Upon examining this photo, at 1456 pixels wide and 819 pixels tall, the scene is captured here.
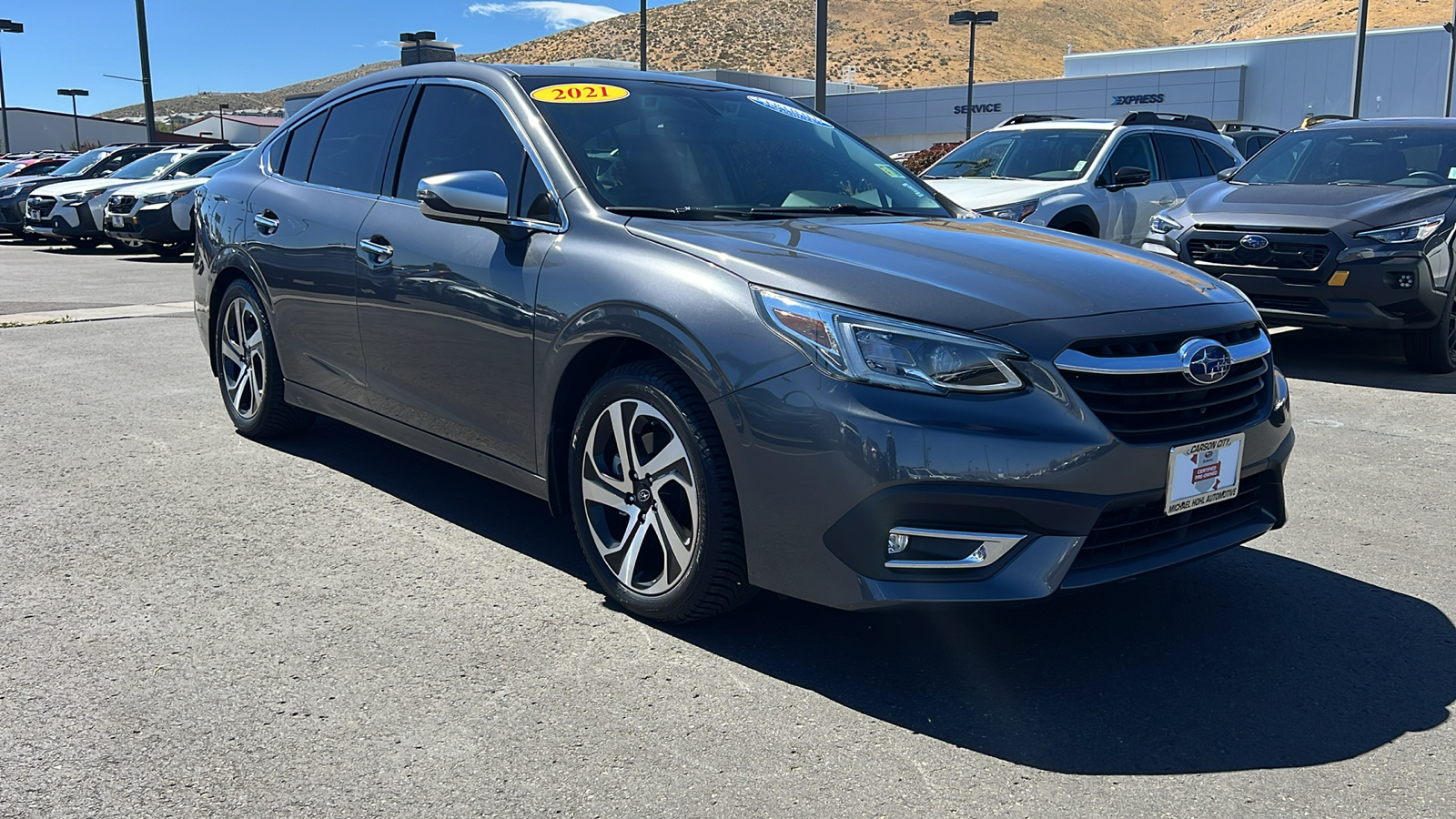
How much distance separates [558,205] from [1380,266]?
594 cm

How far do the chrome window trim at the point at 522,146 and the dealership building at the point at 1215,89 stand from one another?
50.1 metres

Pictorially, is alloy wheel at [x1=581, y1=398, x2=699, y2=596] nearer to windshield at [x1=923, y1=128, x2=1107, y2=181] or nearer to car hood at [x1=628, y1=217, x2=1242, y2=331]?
car hood at [x1=628, y1=217, x2=1242, y2=331]

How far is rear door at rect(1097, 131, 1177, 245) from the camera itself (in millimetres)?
10664

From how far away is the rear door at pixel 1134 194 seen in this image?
10664 millimetres

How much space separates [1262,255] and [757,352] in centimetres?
605

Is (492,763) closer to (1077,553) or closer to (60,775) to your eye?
(60,775)

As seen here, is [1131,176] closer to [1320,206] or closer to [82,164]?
[1320,206]

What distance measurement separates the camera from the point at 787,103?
16.8ft

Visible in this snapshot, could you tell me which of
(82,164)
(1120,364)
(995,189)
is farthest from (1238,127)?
(82,164)

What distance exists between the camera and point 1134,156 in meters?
11.1

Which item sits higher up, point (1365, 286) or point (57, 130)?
point (57, 130)

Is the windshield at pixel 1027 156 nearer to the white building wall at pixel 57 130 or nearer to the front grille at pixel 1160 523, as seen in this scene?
the front grille at pixel 1160 523

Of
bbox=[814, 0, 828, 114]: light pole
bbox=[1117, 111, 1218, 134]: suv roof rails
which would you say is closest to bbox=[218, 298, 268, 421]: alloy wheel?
bbox=[1117, 111, 1218, 134]: suv roof rails

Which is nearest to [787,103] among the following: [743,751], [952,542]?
[952,542]
